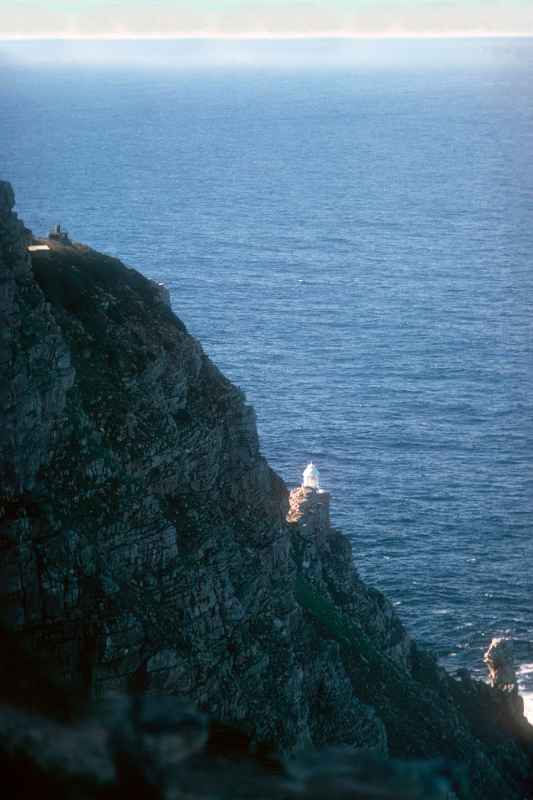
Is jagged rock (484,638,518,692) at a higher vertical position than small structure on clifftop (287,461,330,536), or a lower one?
lower

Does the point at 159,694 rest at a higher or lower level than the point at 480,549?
lower

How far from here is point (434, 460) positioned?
13325 centimetres

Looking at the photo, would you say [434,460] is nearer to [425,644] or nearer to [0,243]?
[425,644]

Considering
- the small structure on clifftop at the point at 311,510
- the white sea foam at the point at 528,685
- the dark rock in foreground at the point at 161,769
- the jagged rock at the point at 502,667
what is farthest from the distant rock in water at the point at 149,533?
the white sea foam at the point at 528,685

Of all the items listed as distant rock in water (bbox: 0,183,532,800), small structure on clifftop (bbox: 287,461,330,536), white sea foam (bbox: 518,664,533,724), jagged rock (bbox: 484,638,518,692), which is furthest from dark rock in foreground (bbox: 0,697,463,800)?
white sea foam (bbox: 518,664,533,724)

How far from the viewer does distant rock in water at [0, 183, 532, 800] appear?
40.9 meters

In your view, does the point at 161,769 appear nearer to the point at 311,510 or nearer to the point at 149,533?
the point at 149,533

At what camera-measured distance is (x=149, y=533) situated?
4631 cm

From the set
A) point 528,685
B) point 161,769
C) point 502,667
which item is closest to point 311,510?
point 502,667

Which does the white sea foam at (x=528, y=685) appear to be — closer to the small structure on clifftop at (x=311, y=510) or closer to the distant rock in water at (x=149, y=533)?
the distant rock in water at (x=149, y=533)

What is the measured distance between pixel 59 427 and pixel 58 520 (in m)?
3.58

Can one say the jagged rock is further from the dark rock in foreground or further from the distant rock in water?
the dark rock in foreground

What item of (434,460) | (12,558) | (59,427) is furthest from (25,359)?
(434,460)

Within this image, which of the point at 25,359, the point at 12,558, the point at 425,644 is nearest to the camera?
the point at 12,558
